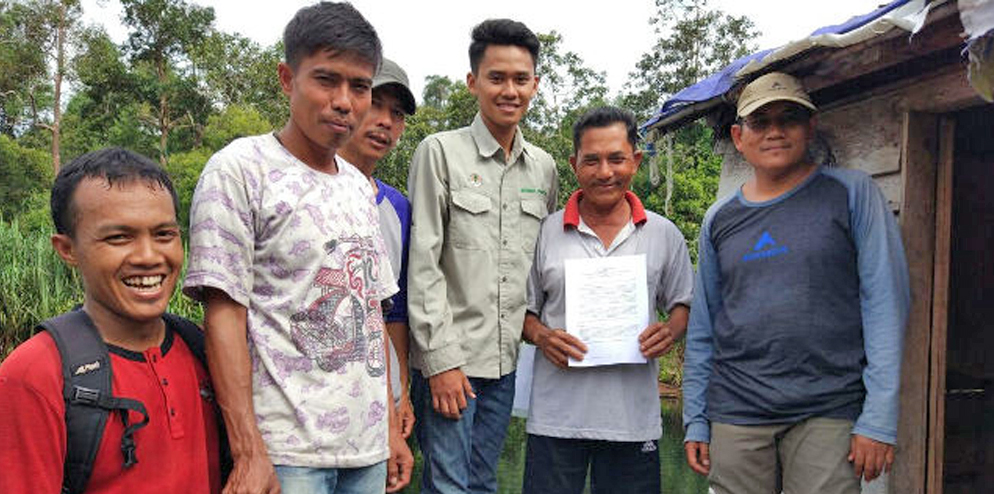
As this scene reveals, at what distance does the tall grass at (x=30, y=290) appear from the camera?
304 inches

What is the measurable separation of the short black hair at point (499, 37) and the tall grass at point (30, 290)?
5.64m

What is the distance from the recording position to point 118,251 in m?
1.77

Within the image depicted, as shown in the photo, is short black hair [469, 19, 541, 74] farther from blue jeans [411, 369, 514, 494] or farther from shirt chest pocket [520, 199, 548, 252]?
Answer: blue jeans [411, 369, 514, 494]

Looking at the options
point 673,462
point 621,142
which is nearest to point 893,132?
point 621,142

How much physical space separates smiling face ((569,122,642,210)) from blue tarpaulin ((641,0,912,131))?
0.53 metres

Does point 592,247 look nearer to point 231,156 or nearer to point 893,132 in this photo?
point 893,132

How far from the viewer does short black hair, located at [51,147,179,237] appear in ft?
5.85

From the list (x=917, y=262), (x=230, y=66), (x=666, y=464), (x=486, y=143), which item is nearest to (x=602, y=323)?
(x=486, y=143)

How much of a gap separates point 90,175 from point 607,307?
177 centimetres

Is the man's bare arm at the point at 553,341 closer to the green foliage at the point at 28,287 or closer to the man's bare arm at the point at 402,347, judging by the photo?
the man's bare arm at the point at 402,347

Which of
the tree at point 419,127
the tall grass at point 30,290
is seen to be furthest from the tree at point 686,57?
the tall grass at point 30,290

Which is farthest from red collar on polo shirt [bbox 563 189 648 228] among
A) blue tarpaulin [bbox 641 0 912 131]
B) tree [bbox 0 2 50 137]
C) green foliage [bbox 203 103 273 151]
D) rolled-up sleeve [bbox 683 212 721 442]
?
tree [bbox 0 2 50 137]

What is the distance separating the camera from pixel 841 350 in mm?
2482

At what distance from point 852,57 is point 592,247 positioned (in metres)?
1.13
